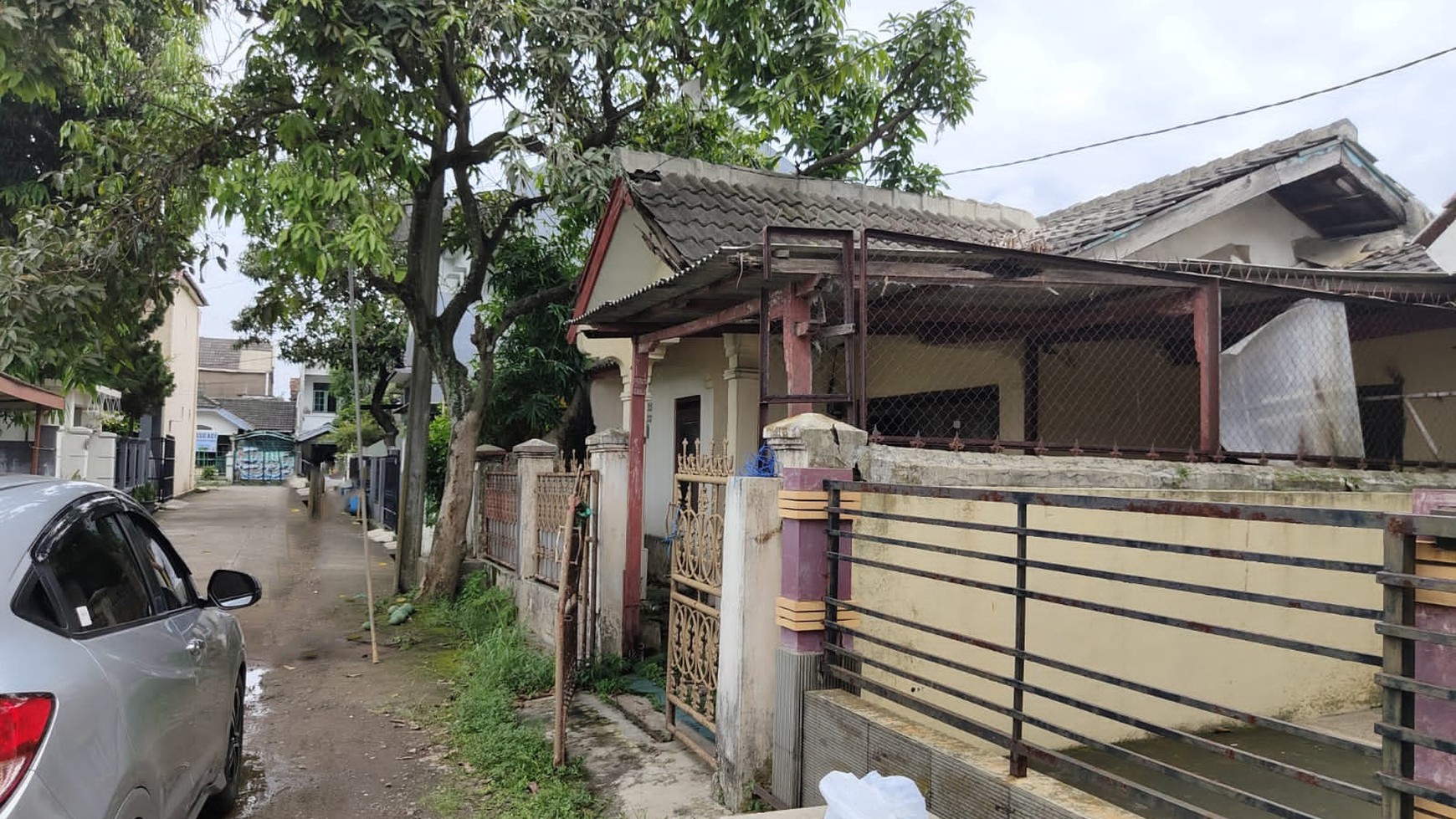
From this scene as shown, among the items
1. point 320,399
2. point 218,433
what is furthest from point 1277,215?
point 218,433

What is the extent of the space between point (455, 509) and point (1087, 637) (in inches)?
294

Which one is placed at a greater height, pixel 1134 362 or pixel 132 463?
pixel 1134 362

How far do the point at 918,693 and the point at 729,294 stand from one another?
2863 mm

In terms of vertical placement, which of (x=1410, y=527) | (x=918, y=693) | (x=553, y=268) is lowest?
(x=918, y=693)

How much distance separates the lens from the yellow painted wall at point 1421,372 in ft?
23.7

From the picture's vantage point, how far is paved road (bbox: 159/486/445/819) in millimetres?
4887

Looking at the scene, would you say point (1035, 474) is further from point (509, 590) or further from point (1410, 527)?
point (509, 590)

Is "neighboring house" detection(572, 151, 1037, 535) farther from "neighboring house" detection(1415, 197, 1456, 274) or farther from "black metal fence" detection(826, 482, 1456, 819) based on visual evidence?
"neighboring house" detection(1415, 197, 1456, 274)

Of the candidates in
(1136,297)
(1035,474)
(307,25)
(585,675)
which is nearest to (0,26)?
(307,25)

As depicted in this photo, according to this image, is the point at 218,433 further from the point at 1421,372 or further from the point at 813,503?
the point at 1421,372

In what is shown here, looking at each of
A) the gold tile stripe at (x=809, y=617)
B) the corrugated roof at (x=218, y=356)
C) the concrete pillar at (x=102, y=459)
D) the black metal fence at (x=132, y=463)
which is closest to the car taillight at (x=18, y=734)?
the gold tile stripe at (x=809, y=617)

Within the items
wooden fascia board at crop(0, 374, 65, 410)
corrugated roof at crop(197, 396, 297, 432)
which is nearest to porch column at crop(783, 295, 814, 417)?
wooden fascia board at crop(0, 374, 65, 410)

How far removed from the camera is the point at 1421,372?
7.48 m

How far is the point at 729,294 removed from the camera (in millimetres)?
5996
